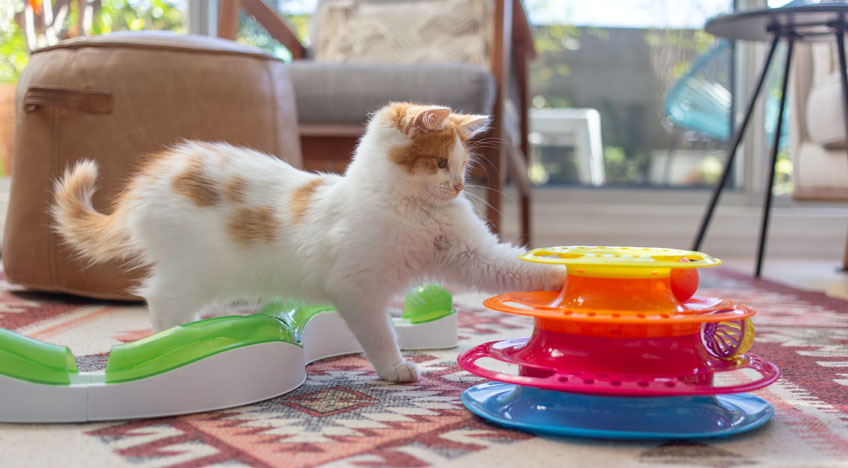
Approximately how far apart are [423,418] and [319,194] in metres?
0.40

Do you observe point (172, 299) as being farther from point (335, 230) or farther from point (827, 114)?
point (827, 114)

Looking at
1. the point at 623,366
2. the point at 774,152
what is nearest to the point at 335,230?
the point at 623,366

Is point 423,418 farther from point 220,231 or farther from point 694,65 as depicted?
Answer: point 694,65

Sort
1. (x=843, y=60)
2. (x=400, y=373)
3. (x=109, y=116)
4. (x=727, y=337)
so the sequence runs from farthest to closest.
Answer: (x=843, y=60)
(x=109, y=116)
(x=400, y=373)
(x=727, y=337)

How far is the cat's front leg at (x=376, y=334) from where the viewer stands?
3.52ft

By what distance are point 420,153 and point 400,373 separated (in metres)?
0.31

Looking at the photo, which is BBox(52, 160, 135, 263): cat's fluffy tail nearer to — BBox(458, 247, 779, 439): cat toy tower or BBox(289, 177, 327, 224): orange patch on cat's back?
BBox(289, 177, 327, 224): orange patch on cat's back

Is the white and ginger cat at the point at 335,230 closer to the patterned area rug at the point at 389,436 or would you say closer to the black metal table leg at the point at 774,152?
the patterned area rug at the point at 389,436

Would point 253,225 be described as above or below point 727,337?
above

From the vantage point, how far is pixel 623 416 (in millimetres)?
828

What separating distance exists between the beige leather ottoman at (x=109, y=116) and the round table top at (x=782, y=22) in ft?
4.19

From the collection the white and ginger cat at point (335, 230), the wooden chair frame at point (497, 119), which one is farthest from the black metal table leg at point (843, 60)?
the white and ginger cat at point (335, 230)

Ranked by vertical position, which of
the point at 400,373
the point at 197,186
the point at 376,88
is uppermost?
the point at 376,88

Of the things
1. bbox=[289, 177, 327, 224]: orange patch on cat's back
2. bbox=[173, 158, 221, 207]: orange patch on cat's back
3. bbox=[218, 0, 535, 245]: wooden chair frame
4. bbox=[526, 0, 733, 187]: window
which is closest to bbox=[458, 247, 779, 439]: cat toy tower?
bbox=[289, 177, 327, 224]: orange patch on cat's back
